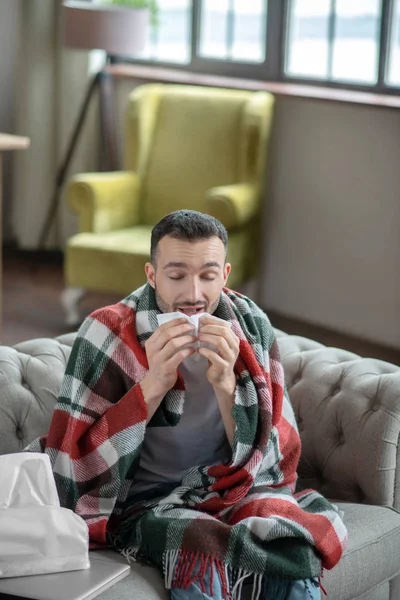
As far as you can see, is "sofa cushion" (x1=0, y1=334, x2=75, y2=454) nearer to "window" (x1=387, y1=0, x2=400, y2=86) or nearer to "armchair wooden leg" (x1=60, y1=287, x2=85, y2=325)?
"armchair wooden leg" (x1=60, y1=287, x2=85, y2=325)

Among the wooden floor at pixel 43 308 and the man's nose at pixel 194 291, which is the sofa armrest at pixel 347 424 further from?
the wooden floor at pixel 43 308

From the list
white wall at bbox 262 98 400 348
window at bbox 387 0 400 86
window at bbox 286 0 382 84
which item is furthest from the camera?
window at bbox 286 0 382 84

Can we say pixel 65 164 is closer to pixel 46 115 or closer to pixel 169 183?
pixel 46 115

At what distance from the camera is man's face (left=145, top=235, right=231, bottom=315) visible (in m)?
1.93

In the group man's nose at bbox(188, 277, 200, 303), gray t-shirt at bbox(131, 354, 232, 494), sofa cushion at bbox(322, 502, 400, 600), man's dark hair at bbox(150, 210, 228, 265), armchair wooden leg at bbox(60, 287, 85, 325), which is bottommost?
armchair wooden leg at bbox(60, 287, 85, 325)

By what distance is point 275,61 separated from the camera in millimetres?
5316

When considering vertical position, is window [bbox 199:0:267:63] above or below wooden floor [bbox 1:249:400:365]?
above

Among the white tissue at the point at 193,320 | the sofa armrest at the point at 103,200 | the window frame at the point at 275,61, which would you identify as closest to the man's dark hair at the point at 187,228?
the white tissue at the point at 193,320

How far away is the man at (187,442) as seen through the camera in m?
1.86

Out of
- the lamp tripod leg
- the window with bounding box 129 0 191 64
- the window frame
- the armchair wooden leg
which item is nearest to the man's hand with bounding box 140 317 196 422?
the armchair wooden leg

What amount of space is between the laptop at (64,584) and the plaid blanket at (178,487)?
16 centimetres

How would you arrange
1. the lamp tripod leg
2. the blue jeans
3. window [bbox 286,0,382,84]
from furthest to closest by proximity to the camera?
the lamp tripod leg
window [bbox 286,0,382,84]
the blue jeans

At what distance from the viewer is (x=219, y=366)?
1915 millimetres

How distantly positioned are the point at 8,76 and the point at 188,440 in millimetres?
4623
